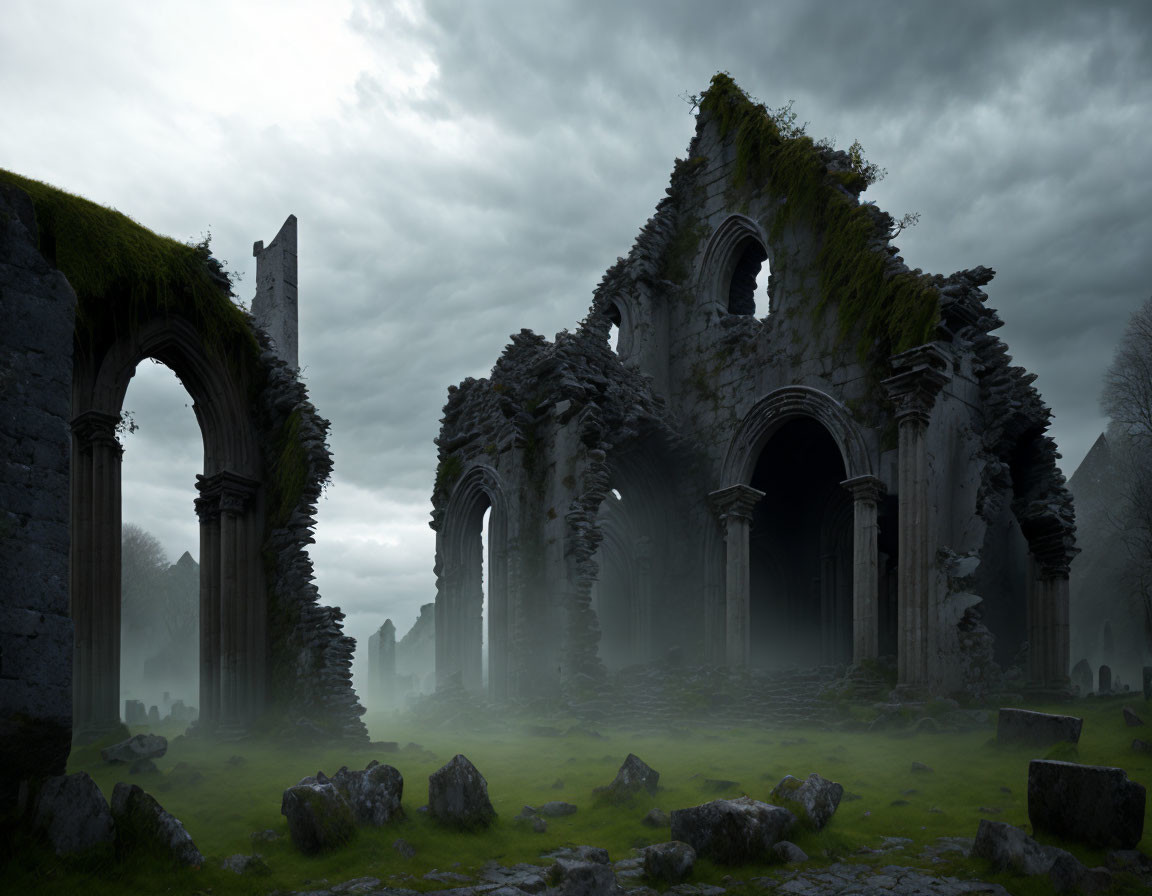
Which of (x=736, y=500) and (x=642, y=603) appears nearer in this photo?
(x=736, y=500)

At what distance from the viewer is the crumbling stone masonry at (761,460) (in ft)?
48.4

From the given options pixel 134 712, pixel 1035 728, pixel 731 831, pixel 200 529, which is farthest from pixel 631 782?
pixel 134 712

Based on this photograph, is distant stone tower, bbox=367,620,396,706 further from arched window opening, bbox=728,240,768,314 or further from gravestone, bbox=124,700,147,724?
arched window opening, bbox=728,240,768,314

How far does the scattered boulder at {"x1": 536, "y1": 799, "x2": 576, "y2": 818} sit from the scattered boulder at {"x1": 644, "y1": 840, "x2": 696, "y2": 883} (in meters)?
1.82

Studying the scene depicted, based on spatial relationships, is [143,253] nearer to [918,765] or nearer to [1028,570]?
[918,765]

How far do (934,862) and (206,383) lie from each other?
11.9 meters

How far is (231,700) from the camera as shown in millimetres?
14133

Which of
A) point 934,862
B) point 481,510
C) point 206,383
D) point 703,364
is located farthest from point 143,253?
point 934,862

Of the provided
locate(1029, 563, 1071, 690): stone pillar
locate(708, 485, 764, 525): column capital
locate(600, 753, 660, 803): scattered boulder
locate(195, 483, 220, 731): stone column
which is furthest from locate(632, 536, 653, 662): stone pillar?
locate(600, 753, 660, 803): scattered boulder

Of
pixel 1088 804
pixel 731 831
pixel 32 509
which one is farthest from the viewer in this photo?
pixel 1088 804

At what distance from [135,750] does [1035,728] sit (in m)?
9.74

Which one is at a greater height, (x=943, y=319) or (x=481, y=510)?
(x=943, y=319)

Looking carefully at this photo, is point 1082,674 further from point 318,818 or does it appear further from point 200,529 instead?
point 318,818

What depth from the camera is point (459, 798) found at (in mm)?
7188
